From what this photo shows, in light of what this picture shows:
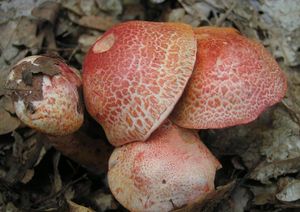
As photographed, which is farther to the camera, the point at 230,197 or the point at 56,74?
the point at 230,197

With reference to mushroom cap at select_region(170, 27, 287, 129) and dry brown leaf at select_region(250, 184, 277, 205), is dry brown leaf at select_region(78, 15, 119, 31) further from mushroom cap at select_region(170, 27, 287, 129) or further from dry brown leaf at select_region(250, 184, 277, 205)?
dry brown leaf at select_region(250, 184, 277, 205)

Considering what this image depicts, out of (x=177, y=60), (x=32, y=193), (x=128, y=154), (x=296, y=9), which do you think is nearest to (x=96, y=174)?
(x=32, y=193)

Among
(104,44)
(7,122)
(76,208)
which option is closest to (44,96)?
(104,44)

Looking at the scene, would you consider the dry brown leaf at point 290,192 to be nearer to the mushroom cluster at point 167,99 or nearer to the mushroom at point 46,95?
the mushroom cluster at point 167,99

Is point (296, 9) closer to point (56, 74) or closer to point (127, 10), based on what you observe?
point (127, 10)

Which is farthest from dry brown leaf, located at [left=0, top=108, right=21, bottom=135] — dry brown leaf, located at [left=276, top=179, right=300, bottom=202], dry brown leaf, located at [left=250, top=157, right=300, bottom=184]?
dry brown leaf, located at [left=276, top=179, right=300, bottom=202]

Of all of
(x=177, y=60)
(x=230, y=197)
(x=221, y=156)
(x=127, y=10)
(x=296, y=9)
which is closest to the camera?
(x=177, y=60)

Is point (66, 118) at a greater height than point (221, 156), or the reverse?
point (66, 118)

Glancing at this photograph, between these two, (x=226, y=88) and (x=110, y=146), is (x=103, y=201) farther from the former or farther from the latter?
(x=226, y=88)
